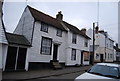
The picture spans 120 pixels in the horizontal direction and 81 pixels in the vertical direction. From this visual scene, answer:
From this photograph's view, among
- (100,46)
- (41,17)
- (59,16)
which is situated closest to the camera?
(41,17)

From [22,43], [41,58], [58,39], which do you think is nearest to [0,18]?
[22,43]

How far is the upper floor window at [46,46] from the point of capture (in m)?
17.1

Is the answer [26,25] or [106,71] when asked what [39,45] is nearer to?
[26,25]

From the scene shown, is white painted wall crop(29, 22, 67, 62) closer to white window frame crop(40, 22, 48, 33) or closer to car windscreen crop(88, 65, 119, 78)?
white window frame crop(40, 22, 48, 33)

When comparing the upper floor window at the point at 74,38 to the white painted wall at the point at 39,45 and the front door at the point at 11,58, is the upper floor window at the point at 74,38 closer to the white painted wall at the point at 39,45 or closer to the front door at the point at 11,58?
the white painted wall at the point at 39,45

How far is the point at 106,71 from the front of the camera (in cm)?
696

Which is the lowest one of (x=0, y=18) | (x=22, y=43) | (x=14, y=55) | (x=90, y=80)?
(x=90, y=80)

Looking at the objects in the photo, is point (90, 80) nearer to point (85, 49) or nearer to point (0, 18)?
point (0, 18)

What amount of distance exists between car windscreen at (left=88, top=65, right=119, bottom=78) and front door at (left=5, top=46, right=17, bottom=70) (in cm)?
906

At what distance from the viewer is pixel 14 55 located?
13641 millimetres

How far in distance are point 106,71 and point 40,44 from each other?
11.0m

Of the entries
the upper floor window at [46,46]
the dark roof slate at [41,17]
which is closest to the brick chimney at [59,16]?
the dark roof slate at [41,17]

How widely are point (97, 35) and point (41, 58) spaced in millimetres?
22890

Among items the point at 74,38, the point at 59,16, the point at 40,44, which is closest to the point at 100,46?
the point at 74,38
